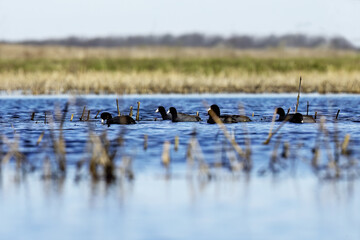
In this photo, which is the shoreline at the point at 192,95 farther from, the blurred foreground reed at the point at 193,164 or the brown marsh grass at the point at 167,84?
the blurred foreground reed at the point at 193,164

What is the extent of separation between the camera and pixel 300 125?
56.8 feet

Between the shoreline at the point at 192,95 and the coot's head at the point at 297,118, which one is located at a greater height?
the coot's head at the point at 297,118

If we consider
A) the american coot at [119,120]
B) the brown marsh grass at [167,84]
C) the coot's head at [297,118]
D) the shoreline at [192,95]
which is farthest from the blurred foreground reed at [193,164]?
the brown marsh grass at [167,84]

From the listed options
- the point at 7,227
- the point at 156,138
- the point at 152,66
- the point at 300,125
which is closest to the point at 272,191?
the point at 7,227

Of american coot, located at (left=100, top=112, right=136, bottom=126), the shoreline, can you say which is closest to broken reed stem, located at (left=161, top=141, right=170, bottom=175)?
american coot, located at (left=100, top=112, right=136, bottom=126)

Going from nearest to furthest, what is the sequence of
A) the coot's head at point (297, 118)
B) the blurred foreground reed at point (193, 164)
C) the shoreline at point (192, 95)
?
the blurred foreground reed at point (193, 164), the coot's head at point (297, 118), the shoreline at point (192, 95)

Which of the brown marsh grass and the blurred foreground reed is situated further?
the brown marsh grass

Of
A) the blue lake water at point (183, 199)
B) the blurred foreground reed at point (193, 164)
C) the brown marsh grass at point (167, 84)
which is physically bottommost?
the blue lake water at point (183, 199)

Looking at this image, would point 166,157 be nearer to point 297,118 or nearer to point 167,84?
point 297,118

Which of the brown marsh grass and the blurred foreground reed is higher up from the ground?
the brown marsh grass

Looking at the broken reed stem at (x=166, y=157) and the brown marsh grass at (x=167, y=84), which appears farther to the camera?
the brown marsh grass at (x=167, y=84)

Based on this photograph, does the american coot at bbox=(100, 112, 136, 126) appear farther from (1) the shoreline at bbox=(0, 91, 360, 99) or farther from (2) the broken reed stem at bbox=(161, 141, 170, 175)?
(1) the shoreline at bbox=(0, 91, 360, 99)

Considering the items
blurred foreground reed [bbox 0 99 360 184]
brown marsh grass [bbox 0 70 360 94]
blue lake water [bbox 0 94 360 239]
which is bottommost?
blue lake water [bbox 0 94 360 239]

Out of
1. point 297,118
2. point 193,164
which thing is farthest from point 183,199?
point 297,118
